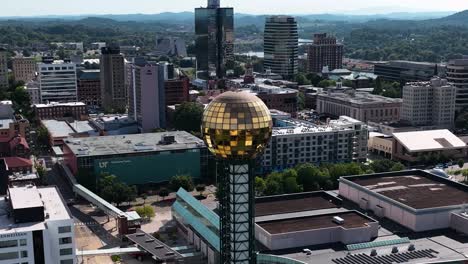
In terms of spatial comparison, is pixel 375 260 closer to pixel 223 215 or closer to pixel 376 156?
pixel 223 215

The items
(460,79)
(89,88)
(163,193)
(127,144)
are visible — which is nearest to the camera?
(163,193)

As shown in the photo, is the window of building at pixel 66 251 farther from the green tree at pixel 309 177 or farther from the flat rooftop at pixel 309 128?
the flat rooftop at pixel 309 128

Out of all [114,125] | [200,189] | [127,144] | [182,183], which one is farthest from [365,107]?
[182,183]

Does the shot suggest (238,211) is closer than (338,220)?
Yes

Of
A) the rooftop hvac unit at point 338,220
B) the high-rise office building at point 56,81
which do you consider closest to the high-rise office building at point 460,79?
the rooftop hvac unit at point 338,220

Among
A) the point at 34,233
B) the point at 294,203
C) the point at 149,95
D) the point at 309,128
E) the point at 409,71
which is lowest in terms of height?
the point at 294,203

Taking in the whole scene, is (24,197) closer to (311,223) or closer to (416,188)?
(311,223)

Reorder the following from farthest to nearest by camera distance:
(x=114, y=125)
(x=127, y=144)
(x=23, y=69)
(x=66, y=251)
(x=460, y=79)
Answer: (x=23, y=69)
(x=460, y=79)
(x=114, y=125)
(x=127, y=144)
(x=66, y=251)

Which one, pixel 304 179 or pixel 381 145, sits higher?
pixel 304 179
